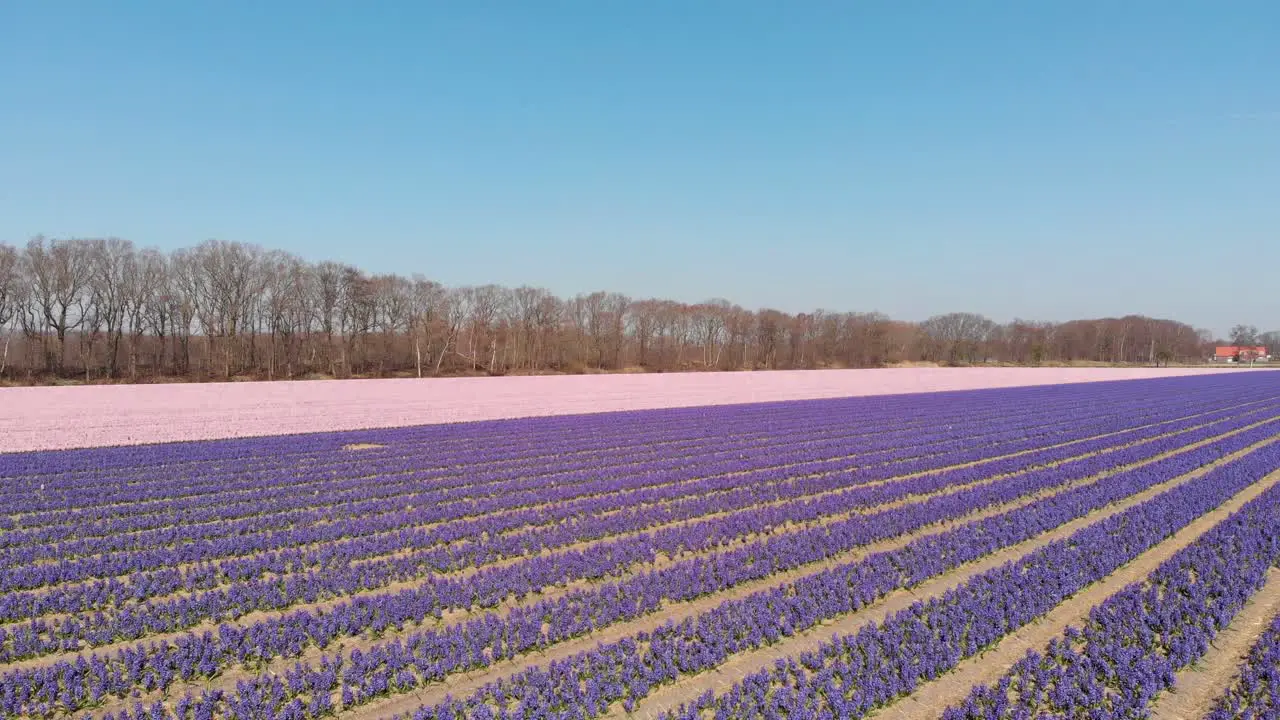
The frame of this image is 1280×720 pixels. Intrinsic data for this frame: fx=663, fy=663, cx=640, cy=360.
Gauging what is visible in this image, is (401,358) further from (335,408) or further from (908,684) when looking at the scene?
(908,684)

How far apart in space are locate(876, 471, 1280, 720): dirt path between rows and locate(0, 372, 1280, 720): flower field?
1.5 inches

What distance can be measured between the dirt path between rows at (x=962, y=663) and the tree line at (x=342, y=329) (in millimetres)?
68622

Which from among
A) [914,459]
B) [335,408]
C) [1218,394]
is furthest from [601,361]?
[914,459]

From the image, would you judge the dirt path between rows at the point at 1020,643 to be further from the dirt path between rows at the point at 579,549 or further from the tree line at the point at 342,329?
the tree line at the point at 342,329

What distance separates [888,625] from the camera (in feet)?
22.6

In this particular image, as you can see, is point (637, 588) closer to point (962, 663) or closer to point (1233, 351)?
point (962, 663)

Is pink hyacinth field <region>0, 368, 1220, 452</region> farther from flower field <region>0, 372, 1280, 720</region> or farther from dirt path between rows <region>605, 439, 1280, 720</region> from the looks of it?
dirt path between rows <region>605, 439, 1280, 720</region>

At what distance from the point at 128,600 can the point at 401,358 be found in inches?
2957

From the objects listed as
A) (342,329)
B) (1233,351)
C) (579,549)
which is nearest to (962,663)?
(579,549)

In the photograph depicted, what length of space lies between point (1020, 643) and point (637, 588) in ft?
13.4

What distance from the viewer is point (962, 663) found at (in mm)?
6379

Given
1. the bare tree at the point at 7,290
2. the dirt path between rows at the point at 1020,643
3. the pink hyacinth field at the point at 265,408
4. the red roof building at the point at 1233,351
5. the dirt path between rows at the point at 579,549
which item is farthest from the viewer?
the red roof building at the point at 1233,351

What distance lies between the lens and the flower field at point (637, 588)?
5.68m

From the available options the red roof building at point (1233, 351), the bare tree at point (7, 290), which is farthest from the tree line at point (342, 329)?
the red roof building at point (1233, 351)
